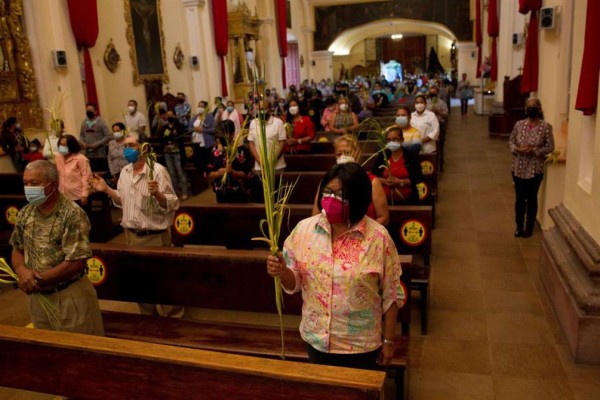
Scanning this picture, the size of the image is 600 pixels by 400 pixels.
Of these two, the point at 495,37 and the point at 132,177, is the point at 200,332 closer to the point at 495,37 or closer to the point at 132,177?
the point at 132,177

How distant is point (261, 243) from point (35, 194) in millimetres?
3035

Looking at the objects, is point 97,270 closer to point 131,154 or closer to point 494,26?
point 131,154

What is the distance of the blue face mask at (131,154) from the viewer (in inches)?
163

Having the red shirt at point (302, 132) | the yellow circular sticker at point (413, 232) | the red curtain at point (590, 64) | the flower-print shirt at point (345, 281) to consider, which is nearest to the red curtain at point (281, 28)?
the red shirt at point (302, 132)

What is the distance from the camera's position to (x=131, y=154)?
414 cm

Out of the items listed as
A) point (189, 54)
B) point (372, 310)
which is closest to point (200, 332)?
point (372, 310)

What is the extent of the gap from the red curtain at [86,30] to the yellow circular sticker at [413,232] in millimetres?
7432

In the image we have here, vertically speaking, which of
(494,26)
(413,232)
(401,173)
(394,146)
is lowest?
(413,232)

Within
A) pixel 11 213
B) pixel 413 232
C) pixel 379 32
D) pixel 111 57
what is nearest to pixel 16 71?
pixel 111 57

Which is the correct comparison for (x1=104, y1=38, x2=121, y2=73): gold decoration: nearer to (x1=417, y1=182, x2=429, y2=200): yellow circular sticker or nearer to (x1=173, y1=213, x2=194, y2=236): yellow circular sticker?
(x1=173, y1=213, x2=194, y2=236): yellow circular sticker

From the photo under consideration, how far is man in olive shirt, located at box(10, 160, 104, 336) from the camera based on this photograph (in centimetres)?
289

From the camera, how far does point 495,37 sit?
15.9 m

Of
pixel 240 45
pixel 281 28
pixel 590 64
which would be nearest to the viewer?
pixel 590 64

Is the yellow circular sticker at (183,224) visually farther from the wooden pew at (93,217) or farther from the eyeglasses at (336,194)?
the eyeglasses at (336,194)
